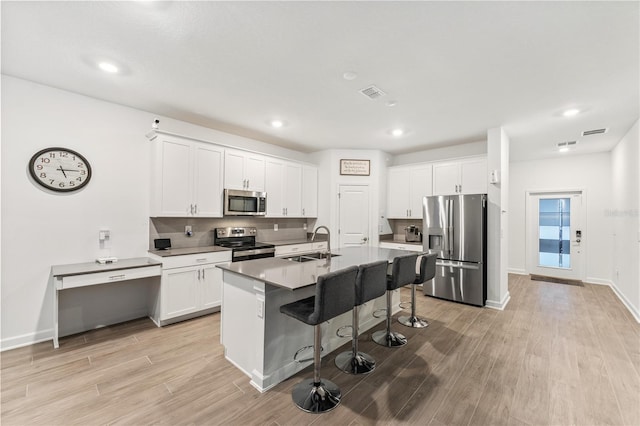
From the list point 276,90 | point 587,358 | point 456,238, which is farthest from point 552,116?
point 276,90

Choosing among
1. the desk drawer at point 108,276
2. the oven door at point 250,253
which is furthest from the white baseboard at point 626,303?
the desk drawer at point 108,276

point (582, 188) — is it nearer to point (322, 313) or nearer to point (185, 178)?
point (322, 313)

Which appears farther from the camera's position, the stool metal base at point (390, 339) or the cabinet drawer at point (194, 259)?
the cabinet drawer at point (194, 259)

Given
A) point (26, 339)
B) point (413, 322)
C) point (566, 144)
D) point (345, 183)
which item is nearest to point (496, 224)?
point (413, 322)

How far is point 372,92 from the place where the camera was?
3098mm

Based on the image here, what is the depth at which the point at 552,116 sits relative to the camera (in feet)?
12.3

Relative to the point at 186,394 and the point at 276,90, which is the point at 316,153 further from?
the point at 186,394

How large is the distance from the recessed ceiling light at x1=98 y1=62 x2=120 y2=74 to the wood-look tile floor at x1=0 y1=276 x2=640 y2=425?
283cm

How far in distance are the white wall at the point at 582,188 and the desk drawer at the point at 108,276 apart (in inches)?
298

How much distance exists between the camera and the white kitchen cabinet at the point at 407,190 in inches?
212

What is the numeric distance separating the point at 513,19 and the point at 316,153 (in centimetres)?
429

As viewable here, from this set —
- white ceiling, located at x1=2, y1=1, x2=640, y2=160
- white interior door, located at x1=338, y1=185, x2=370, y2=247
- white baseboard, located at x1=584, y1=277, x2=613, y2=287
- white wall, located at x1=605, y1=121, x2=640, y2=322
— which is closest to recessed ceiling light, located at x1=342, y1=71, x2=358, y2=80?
white ceiling, located at x1=2, y1=1, x2=640, y2=160

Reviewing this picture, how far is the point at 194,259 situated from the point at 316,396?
7.83ft

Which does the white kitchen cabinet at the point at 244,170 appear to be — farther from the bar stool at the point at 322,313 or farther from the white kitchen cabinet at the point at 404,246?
the bar stool at the point at 322,313
